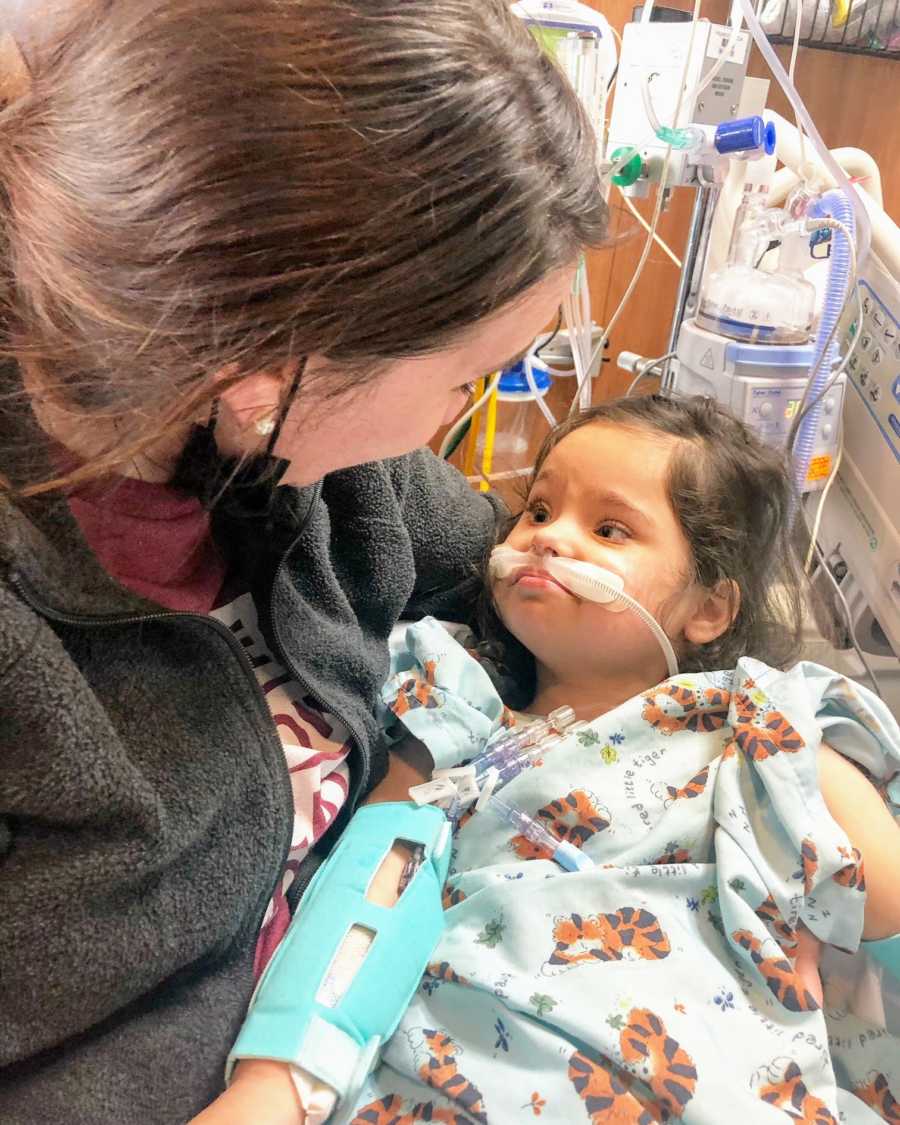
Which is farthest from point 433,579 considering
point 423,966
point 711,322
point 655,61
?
point 655,61

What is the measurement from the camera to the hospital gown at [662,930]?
0.85m

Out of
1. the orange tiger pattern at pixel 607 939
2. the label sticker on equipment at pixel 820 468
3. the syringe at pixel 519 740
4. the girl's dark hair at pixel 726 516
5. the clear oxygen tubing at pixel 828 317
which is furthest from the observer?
the label sticker on equipment at pixel 820 468

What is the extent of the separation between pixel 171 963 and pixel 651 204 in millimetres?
2304

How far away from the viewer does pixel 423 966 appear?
3.08 ft

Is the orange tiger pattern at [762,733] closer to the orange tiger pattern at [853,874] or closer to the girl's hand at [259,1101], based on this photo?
the orange tiger pattern at [853,874]

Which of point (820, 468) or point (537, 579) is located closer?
point (537, 579)

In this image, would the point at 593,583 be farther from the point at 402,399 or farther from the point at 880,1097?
the point at 880,1097

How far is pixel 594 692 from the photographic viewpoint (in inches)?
50.2

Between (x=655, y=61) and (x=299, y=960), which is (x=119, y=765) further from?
(x=655, y=61)

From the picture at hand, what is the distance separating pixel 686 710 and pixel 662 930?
28 centimetres

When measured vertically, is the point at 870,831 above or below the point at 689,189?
below

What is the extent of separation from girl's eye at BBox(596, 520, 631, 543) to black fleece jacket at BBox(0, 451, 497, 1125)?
17.0 inches

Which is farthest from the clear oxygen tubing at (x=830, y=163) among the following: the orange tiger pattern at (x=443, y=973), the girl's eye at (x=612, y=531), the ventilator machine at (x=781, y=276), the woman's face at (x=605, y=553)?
the orange tiger pattern at (x=443, y=973)

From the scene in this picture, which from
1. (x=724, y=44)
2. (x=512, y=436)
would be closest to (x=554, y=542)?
(x=724, y=44)
